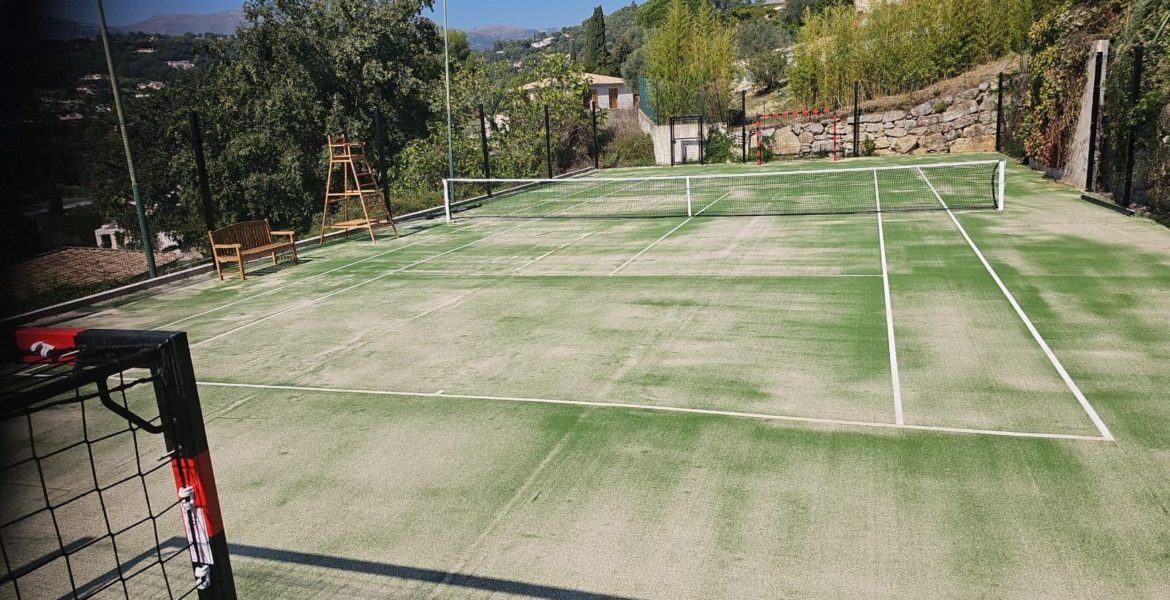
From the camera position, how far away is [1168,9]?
12.9 metres

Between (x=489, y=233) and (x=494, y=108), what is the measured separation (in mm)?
18475

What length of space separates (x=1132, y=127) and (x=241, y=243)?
50.4 feet

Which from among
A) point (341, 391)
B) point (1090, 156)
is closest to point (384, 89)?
point (1090, 156)

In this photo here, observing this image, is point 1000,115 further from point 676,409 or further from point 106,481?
point 106,481

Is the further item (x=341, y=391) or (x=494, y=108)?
(x=494, y=108)

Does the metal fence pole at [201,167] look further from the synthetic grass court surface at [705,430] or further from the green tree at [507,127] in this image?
the green tree at [507,127]

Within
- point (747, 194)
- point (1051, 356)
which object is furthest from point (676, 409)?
point (747, 194)

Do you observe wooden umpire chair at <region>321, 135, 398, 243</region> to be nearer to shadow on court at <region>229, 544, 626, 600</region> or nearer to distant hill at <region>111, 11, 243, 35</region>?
distant hill at <region>111, 11, 243, 35</region>

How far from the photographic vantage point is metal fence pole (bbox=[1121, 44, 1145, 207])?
524 inches

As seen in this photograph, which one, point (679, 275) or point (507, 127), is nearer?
point (679, 275)

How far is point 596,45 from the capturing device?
89.9 m

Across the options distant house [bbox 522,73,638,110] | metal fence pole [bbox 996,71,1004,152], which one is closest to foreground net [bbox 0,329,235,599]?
metal fence pole [bbox 996,71,1004,152]

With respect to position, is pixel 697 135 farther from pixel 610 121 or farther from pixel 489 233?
pixel 489 233

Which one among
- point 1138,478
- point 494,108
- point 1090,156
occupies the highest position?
point 494,108
